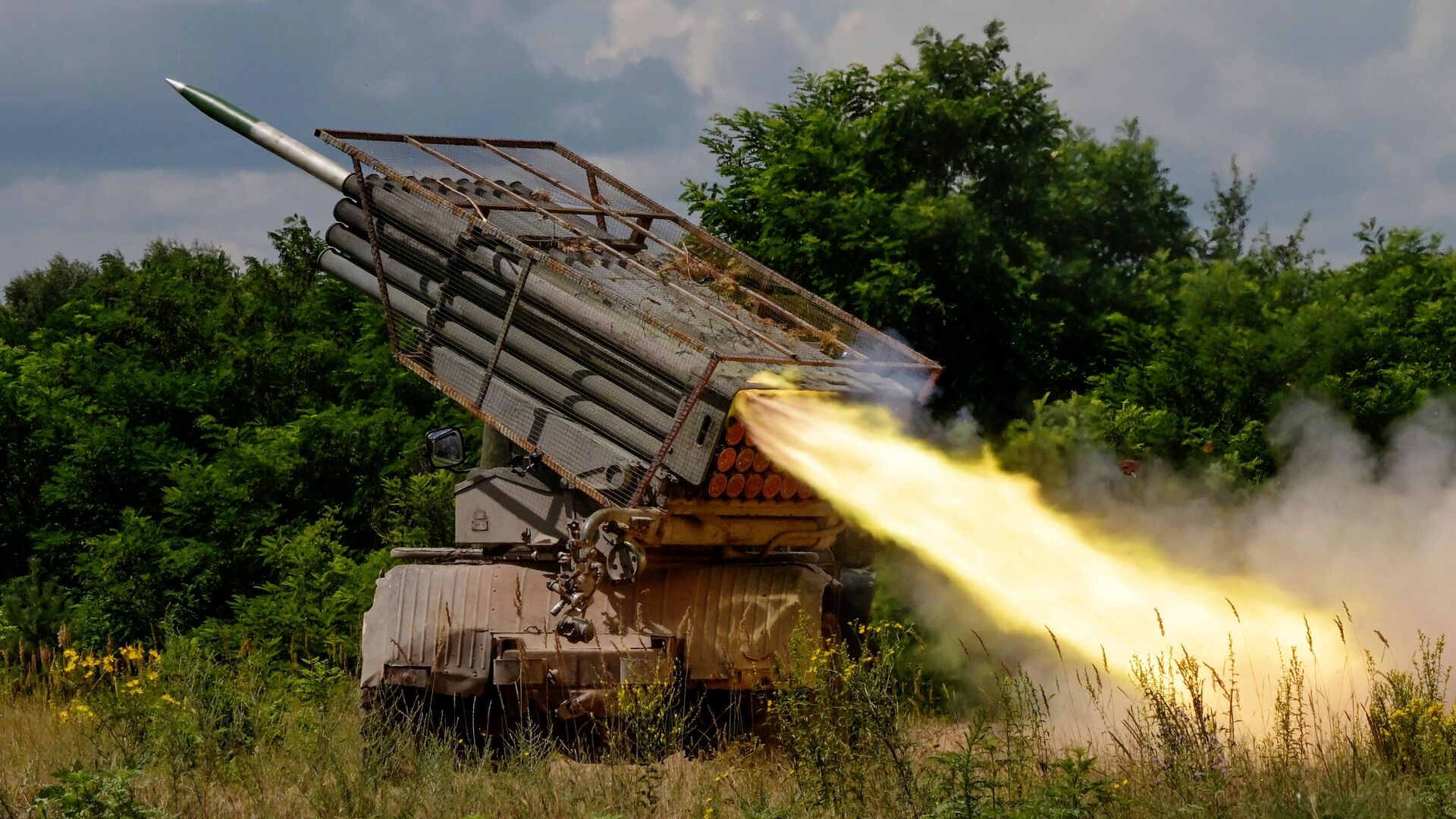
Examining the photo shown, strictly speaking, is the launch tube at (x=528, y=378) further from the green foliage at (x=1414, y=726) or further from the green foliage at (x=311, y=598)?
the green foliage at (x=1414, y=726)

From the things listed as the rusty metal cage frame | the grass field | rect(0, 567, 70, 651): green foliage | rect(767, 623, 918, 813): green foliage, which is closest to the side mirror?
the rusty metal cage frame

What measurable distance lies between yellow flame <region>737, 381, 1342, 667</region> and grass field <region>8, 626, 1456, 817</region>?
74cm

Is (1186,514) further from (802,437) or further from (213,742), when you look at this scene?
(213,742)

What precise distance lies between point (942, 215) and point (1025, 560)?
9.36 metres

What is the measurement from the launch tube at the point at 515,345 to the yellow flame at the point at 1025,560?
0.95m

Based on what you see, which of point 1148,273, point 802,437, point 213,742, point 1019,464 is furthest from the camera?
point 1148,273

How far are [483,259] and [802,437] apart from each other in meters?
2.71

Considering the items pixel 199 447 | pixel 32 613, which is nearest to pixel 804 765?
pixel 32 613

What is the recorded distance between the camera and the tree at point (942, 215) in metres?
20.5

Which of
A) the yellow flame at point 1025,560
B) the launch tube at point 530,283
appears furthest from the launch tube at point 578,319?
the yellow flame at point 1025,560

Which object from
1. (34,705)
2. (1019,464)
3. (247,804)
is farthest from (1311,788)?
(34,705)

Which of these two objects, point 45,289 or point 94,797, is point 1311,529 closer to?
point 94,797

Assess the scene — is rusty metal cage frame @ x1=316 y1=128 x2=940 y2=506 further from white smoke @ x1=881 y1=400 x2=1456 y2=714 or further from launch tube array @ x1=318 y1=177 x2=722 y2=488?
white smoke @ x1=881 y1=400 x2=1456 y2=714

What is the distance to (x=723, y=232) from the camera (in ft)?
79.5
